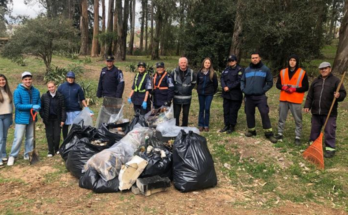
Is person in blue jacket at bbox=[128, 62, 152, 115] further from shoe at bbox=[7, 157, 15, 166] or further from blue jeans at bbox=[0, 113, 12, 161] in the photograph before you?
shoe at bbox=[7, 157, 15, 166]

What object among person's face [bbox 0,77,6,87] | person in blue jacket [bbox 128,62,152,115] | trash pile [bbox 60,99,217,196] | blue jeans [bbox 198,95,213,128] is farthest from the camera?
blue jeans [bbox 198,95,213,128]

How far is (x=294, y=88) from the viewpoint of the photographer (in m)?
4.81

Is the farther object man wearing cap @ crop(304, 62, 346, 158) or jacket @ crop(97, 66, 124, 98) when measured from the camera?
jacket @ crop(97, 66, 124, 98)

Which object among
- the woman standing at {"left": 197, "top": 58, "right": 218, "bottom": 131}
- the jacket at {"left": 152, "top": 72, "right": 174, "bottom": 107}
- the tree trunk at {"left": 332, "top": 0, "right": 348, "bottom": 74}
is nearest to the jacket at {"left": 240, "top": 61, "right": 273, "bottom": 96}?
the woman standing at {"left": 197, "top": 58, "right": 218, "bottom": 131}

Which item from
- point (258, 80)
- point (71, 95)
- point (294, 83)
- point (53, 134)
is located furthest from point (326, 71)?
point (53, 134)

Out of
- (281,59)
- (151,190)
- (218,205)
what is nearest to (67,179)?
(151,190)

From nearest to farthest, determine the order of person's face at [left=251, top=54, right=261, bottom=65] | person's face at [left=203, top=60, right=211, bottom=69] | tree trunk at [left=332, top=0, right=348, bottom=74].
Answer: person's face at [left=251, top=54, right=261, bottom=65]
person's face at [left=203, top=60, right=211, bottom=69]
tree trunk at [left=332, top=0, right=348, bottom=74]

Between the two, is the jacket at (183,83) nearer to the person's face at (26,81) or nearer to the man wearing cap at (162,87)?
the man wearing cap at (162,87)

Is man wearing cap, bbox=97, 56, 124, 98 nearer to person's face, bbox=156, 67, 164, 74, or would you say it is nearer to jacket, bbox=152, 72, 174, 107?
jacket, bbox=152, 72, 174, 107

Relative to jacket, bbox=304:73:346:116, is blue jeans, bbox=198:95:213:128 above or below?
below

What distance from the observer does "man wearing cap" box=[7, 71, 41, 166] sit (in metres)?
4.38

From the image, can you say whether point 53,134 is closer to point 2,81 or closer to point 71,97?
point 71,97

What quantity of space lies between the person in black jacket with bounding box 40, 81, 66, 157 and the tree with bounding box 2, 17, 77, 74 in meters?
7.07

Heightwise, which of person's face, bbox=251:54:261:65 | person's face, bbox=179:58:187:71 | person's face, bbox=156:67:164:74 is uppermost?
person's face, bbox=251:54:261:65
